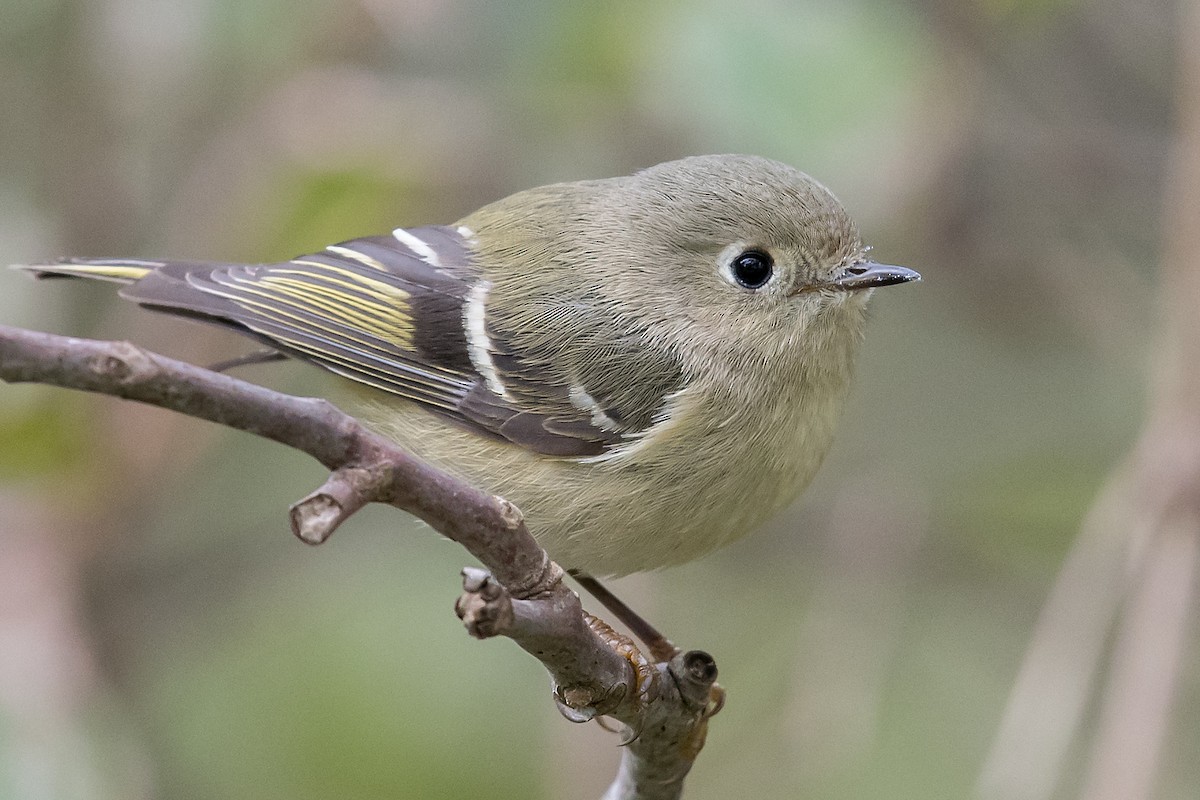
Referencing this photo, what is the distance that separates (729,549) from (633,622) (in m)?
1.05

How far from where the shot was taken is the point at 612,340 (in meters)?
2.24

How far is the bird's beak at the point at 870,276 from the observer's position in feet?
6.94

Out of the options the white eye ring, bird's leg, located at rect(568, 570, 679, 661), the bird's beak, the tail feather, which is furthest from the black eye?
the tail feather

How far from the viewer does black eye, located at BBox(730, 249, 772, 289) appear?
2270 mm

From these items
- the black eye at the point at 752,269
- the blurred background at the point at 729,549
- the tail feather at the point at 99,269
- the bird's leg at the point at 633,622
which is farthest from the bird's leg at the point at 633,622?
the tail feather at the point at 99,269

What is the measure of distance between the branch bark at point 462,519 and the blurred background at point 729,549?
96cm

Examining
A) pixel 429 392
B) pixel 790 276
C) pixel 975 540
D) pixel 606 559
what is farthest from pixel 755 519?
pixel 975 540

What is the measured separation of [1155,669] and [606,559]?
1001 millimetres

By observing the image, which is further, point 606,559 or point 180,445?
point 180,445

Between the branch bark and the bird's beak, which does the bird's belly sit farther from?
the branch bark

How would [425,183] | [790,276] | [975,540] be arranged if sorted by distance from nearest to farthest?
[790,276] < [425,183] < [975,540]

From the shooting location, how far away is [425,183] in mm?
2770

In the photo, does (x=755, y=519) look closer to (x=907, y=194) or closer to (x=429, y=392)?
(x=429, y=392)

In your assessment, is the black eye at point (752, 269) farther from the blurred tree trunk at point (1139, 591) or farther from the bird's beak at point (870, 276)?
the blurred tree trunk at point (1139, 591)
